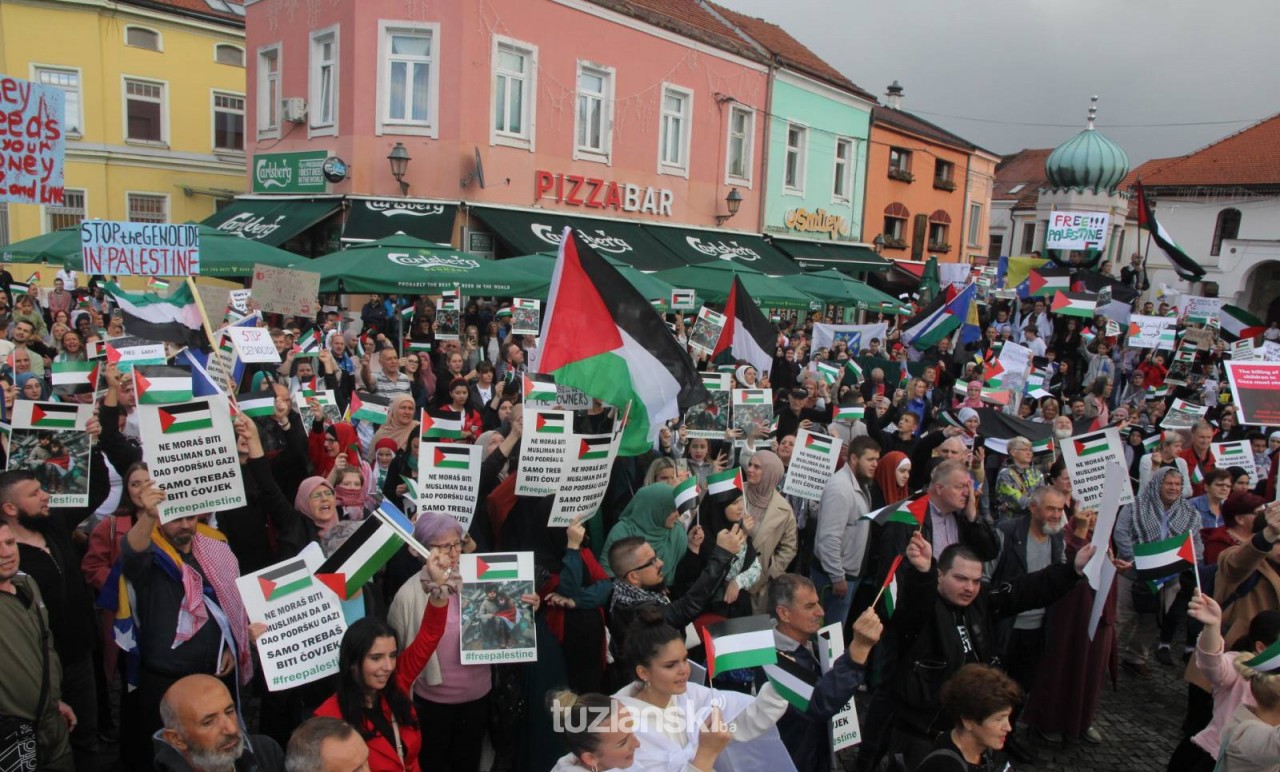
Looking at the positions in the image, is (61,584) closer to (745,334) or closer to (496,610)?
(496,610)

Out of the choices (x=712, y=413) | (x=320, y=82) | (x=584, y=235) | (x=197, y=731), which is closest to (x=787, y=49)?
(x=584, y=235)

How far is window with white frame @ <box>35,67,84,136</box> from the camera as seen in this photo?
85.4ft

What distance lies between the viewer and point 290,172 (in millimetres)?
19656

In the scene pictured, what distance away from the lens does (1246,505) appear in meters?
6.75

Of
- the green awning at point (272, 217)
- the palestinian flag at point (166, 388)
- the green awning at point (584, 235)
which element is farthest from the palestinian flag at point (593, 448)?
the green awning at point (272, 217)

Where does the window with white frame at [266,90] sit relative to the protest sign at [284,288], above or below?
above

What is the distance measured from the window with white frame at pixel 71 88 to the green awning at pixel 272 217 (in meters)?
9.40

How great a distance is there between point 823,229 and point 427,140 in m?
14.5

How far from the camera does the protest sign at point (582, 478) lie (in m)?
5.00

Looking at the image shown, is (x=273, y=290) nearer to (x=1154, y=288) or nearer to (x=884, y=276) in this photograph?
(x=884, y=276)

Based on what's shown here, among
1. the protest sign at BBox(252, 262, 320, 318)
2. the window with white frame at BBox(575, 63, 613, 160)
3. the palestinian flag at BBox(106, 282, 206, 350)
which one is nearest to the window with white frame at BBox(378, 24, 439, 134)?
the window with white frame at BBox(575, 63, 613, 160)

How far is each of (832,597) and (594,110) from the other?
17.3m

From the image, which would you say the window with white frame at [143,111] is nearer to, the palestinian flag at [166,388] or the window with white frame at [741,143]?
the window with white frame at [741,143]

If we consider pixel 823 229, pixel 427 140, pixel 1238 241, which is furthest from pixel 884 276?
pixel 427 140
